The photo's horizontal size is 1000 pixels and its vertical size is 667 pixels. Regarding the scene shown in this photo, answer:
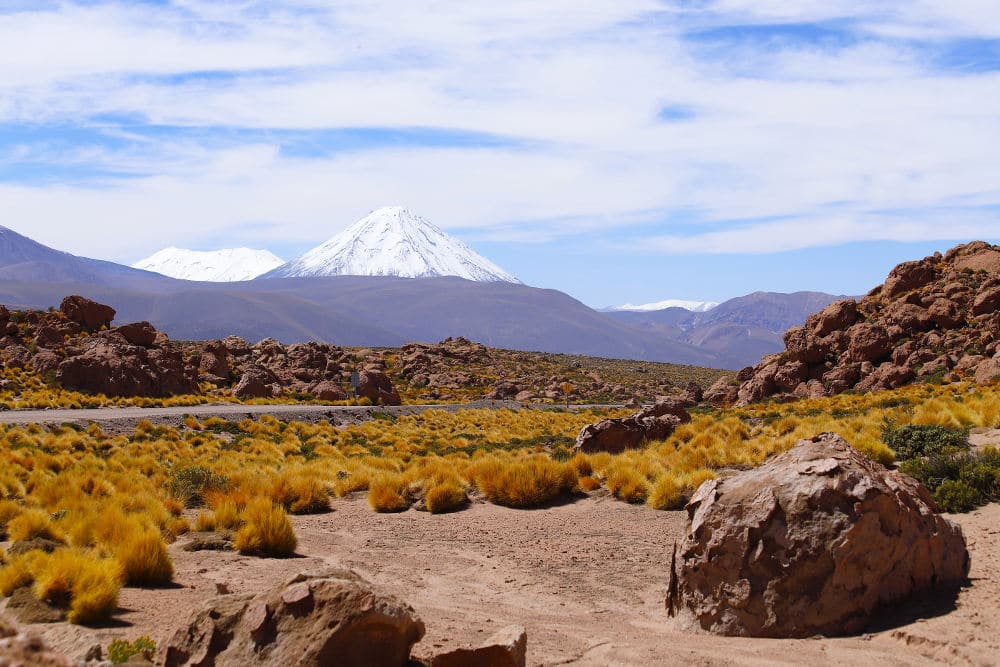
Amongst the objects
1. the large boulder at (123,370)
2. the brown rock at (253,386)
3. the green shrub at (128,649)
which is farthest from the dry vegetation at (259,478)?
the brown rock at (253,386)

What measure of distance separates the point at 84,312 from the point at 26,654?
200 feet

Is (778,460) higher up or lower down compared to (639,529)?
higher up

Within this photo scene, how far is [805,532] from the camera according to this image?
7.90 m

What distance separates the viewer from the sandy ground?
7027 millimetres

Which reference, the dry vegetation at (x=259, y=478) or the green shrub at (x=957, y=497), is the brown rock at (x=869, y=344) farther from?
the green shrub at (x=957, y=497)

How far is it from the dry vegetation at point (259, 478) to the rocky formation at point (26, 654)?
4.35m

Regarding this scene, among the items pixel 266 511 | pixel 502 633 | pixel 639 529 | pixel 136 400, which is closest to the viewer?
pixel 502 633

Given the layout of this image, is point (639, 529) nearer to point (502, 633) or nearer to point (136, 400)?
point (502, 633)

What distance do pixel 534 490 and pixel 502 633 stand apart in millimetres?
9853

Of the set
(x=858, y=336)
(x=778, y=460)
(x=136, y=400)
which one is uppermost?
(x=858, y=336)

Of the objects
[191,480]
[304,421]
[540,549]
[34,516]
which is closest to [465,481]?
[540,549]

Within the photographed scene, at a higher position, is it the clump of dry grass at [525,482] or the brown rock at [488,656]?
the brown rock at [488,656]

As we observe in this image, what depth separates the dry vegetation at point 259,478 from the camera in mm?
8969

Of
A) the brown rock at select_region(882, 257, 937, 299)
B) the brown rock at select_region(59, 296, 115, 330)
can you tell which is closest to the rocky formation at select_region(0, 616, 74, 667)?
the brown rock at select_region(882, 257, 937, 299)
